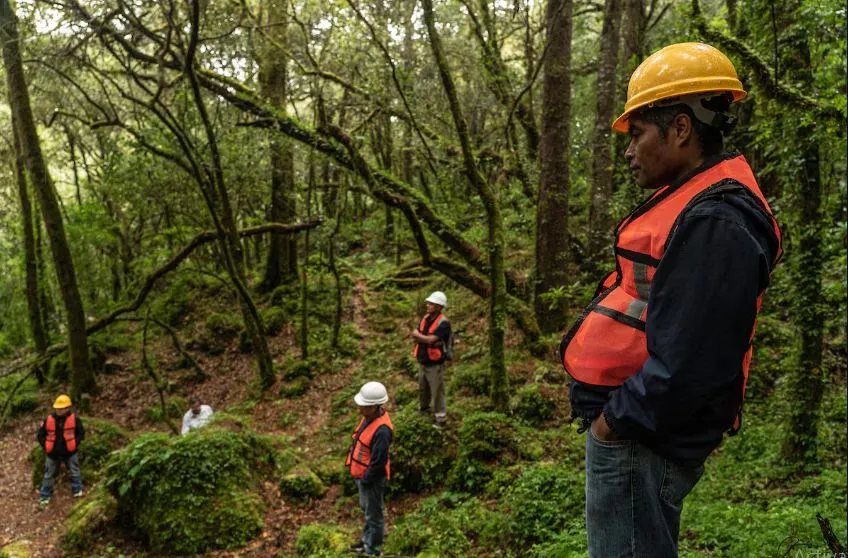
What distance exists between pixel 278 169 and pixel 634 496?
15643 millimetres

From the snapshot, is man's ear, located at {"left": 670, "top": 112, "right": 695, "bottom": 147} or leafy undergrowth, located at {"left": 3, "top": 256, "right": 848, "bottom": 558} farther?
leafy undergrowth, located at {"left": 3, "top": 256, "right": 848, "bottom": 558}

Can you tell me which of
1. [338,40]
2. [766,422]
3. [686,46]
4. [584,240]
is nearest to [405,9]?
[338,40]

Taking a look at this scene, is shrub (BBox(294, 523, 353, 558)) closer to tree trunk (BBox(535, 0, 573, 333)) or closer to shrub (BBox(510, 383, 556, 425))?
shrub (BBox(510, 383, 556, 425))

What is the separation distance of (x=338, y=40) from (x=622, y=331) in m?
13.9

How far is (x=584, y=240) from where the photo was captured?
14.1m

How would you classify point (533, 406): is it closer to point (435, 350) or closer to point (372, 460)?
point (435, 350)

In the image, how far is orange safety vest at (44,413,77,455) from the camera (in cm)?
1091

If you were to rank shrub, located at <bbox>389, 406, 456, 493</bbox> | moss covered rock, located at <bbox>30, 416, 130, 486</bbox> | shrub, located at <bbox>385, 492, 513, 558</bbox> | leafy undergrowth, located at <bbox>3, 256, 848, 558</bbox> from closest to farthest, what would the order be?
leafy undergrowth, located at <bbox>3, 256, 848, 558</bbox> < shrub, located at <bbox>385, 492, 513, 558</bbox> < shrub, located at <bbox>389, 406, 456, 493</bbox> < moss covered rock, located at <bbox>30, 416, 130, 486</bbox>

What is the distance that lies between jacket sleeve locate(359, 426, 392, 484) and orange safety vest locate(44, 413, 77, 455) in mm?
7194

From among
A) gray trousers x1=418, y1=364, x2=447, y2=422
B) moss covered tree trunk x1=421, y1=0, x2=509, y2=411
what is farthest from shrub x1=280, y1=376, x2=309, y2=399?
moss covered tree trunk x1=421, y1=0, x2=509, y2=411

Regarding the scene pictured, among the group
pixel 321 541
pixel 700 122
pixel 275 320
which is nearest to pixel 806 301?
pixel 700 122

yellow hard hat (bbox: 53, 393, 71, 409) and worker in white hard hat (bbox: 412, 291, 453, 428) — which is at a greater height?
worker in white hard hat (bbox: 412, 291, 453, 428)

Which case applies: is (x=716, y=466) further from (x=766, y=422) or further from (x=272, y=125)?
(x=272, y=125)

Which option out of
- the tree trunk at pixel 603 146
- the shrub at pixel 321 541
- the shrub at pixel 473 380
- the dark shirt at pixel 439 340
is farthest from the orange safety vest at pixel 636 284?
the tree trunk at pixel 603 146
